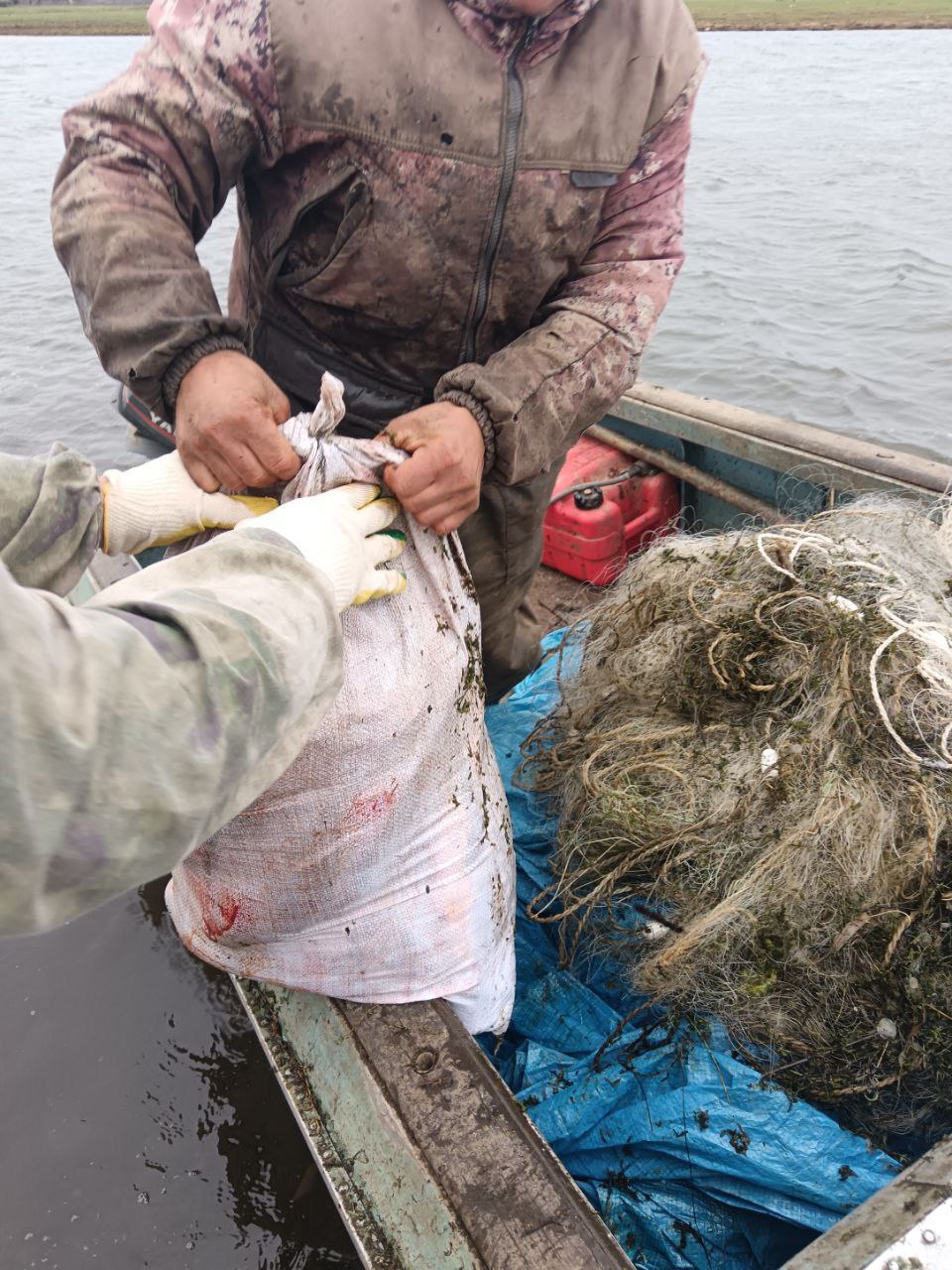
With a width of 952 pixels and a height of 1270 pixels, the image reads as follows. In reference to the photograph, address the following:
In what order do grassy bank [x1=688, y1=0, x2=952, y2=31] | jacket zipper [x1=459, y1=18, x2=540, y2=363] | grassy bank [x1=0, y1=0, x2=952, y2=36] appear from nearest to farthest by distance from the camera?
jacket zipper [x1=459, y1=18, x2=540, y2=363] < grassy bank [x1=688, y1=0, x2=952, y2=31] < grassy bank [x1=0, y1=0, x2=952, y2=36]

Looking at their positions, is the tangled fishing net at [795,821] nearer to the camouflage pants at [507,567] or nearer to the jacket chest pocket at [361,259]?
the camouflage pants at [507,567]

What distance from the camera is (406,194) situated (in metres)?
1.90

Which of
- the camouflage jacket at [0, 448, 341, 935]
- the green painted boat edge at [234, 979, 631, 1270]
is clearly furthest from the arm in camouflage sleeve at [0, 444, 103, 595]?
the green painted boat edge at [234, 979, 631, 1270]

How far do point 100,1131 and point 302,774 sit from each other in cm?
158

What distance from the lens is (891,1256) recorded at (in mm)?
1237

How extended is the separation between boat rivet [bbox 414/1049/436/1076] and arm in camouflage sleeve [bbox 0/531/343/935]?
2.80 ft

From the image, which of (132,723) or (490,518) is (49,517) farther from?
(490,518)

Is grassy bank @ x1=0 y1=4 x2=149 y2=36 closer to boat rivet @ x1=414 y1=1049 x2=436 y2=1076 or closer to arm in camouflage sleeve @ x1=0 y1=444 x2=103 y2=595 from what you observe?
arm in camouflage sleeve @ x1=0 y1=444 x2=103 y2=595

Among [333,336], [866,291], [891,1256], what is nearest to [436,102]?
[333,336]

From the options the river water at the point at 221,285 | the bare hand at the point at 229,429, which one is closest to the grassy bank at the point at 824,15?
the river water at the point at 221,285

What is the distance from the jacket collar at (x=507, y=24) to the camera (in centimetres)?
179

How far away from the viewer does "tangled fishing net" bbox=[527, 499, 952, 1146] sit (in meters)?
1.75

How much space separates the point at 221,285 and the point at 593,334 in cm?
853

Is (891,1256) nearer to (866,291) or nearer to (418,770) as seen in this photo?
(418,770)
